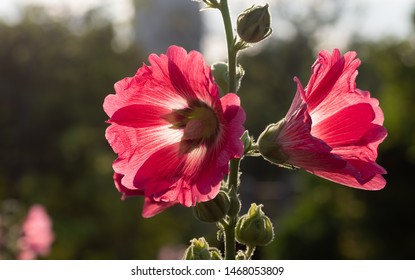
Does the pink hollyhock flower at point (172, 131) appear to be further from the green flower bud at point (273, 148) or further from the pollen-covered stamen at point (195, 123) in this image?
the green flower bud at point (273, 148)

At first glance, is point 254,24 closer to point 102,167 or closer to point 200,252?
point 200,252

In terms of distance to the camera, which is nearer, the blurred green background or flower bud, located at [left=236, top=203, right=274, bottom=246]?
flower bud, located at [left=236, top=203, right=274, bottom=246]

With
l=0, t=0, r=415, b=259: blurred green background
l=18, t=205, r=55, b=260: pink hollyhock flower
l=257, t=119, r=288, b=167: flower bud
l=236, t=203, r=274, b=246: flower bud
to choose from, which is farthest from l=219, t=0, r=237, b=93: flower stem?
l=0, t=0, r=415, b=259: blurred green background

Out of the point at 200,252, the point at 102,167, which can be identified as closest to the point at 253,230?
the point at 200,252

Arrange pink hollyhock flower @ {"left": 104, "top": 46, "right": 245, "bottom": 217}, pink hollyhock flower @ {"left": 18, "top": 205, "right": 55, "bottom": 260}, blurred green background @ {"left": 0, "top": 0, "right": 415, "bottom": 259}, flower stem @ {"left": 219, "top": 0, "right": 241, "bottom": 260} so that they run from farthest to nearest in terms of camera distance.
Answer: blurred green background @ {"left": 0, "top": 0, "right": 415, "bottom": 259}
pink hollyhock flower @ {"left": 18, "top": 205, "right": 55, "bottom": 260}
flower stem @ {"left": 219, "top": 0, "right": 241, "bottom": 260}
pink hollyhock flower @ {"left": 104, "top": 46, "right": 245, "bottom": 217}

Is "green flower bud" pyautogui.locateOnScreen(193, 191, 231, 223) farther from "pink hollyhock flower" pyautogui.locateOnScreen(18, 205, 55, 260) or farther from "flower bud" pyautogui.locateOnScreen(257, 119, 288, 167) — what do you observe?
"pink hollyhock flower" pyautogui.locateOnScreen(18, 205, 55, 260)


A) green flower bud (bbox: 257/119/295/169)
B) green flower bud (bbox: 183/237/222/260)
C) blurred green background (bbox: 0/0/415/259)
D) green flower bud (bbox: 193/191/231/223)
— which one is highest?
green flower bud (bbox: 257/119/295/169)

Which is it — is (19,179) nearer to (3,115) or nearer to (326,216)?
(3,115)
